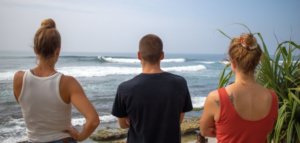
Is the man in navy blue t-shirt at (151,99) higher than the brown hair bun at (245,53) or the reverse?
the reverse

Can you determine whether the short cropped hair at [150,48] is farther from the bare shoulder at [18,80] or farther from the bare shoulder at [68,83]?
the bare shoulder at [18,80]

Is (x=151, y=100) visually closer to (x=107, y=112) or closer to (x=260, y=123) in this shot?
(x=260, y=123)

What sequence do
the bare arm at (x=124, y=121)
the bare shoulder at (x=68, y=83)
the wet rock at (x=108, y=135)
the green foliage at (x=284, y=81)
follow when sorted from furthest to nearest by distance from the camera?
the wet rock at (x=108, y=135)
the green foliage at (x=284, y=81)
the bare arm at (x=124, y=121)
the bare shoulder at (x=68, y=83)

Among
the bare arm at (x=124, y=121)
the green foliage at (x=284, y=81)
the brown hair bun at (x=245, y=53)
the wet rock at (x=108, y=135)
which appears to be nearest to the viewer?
the brown hair bun at (x=245, y=53)

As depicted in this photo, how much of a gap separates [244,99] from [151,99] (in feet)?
1.80

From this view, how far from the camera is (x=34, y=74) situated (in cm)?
186

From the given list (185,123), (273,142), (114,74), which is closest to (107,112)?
(185,123)

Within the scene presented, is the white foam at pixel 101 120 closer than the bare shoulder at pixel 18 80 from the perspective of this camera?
No

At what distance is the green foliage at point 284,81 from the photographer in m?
3.14

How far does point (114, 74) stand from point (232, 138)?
25.3m

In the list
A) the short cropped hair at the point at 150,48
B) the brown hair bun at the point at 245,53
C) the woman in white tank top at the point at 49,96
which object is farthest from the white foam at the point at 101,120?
the brown hair bun at the point at 245,53

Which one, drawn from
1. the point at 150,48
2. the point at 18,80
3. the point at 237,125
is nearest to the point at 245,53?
the point at 237,125

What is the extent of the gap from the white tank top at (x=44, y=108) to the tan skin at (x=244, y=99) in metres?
0.75

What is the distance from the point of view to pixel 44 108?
186 centimetres
